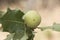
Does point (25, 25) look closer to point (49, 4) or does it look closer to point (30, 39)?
point (30, 39)

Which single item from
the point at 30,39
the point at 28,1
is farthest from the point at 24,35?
the point at 28,1

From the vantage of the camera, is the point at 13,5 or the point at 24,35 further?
the point at 13,5

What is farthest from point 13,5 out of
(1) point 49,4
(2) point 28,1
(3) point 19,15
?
(3) point 19,15

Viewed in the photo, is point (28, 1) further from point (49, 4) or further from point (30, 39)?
point (30, 39)

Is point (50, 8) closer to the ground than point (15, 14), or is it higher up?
closer to the ground

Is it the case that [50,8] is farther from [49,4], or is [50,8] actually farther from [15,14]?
[15,14]

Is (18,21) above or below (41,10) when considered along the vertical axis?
above

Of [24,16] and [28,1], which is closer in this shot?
[24,16]

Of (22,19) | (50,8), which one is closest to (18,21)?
(22,19)
